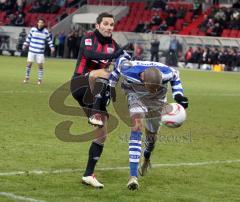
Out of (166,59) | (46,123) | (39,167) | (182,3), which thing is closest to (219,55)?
(166,59)

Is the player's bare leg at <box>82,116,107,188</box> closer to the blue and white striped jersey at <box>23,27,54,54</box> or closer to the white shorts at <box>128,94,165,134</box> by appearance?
the white shorts at <box>128,94,165,134</box>

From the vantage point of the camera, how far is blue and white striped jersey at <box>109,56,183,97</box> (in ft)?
26.6

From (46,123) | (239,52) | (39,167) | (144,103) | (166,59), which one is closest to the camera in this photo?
(144,103)

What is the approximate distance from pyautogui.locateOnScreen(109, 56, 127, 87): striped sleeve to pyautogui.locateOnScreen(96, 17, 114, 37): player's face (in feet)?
1.31

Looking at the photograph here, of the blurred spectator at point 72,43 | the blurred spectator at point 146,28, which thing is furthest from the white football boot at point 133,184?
the blurred spectator at point 146,28

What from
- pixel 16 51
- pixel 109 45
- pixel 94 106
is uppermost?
pixel 109 45

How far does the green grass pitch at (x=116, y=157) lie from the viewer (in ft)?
25.2

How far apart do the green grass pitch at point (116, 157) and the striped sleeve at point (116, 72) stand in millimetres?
1235

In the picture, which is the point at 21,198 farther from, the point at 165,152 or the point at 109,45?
the point at 165,152

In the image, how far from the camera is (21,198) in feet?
23.4

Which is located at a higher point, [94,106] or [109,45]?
[109,45]

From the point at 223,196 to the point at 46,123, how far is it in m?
6.62

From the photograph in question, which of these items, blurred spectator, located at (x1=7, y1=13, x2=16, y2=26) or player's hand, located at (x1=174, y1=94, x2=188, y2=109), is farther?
blurred spectator, located at (x1=7, y1=13, x2=16, y2=26)

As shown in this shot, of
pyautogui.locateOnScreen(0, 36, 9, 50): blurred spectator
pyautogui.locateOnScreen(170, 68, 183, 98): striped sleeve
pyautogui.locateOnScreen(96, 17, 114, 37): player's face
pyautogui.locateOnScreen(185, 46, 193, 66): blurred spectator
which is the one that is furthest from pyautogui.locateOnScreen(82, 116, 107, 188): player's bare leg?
pyautogui.locateOnScreen(0, 36, 9, 50): blurred spectator
